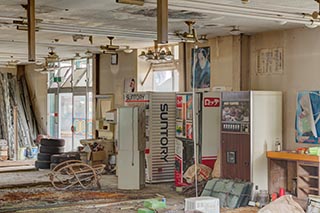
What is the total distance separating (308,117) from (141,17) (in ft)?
10.7

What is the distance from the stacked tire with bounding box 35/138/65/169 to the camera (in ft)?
42.0

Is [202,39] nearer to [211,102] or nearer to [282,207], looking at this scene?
[211,102]

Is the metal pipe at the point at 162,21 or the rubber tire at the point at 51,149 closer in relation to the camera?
the metal pipe at the point at 162,21

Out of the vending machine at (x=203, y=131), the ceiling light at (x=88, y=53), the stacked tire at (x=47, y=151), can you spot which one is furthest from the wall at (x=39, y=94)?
the vending machine at (x=203, y=131)

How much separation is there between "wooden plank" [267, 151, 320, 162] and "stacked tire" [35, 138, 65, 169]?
6350 millimetres

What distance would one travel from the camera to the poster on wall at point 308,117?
27.2ft

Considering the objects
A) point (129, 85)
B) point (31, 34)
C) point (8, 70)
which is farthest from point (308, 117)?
point (8, 70)

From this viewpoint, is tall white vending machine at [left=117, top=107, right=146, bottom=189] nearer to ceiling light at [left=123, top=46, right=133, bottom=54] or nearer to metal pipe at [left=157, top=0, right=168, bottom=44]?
ceiling light at [left=123, top=46, right=133, bottom=54]

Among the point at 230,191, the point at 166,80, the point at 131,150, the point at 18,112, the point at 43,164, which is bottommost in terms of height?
the point at 43,164

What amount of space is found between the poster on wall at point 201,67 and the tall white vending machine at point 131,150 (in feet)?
5.21

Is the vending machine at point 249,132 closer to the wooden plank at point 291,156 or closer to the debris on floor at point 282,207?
the wooden plank at point 291,156

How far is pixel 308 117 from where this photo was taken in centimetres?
847

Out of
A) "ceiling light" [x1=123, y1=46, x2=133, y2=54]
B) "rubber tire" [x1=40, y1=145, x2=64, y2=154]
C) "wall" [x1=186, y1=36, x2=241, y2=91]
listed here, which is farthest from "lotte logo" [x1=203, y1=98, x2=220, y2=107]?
"rubber tire" [x1=40, y1=145, x2=64, y2=154]

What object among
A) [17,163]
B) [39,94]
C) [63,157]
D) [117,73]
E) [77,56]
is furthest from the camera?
[39,94]
